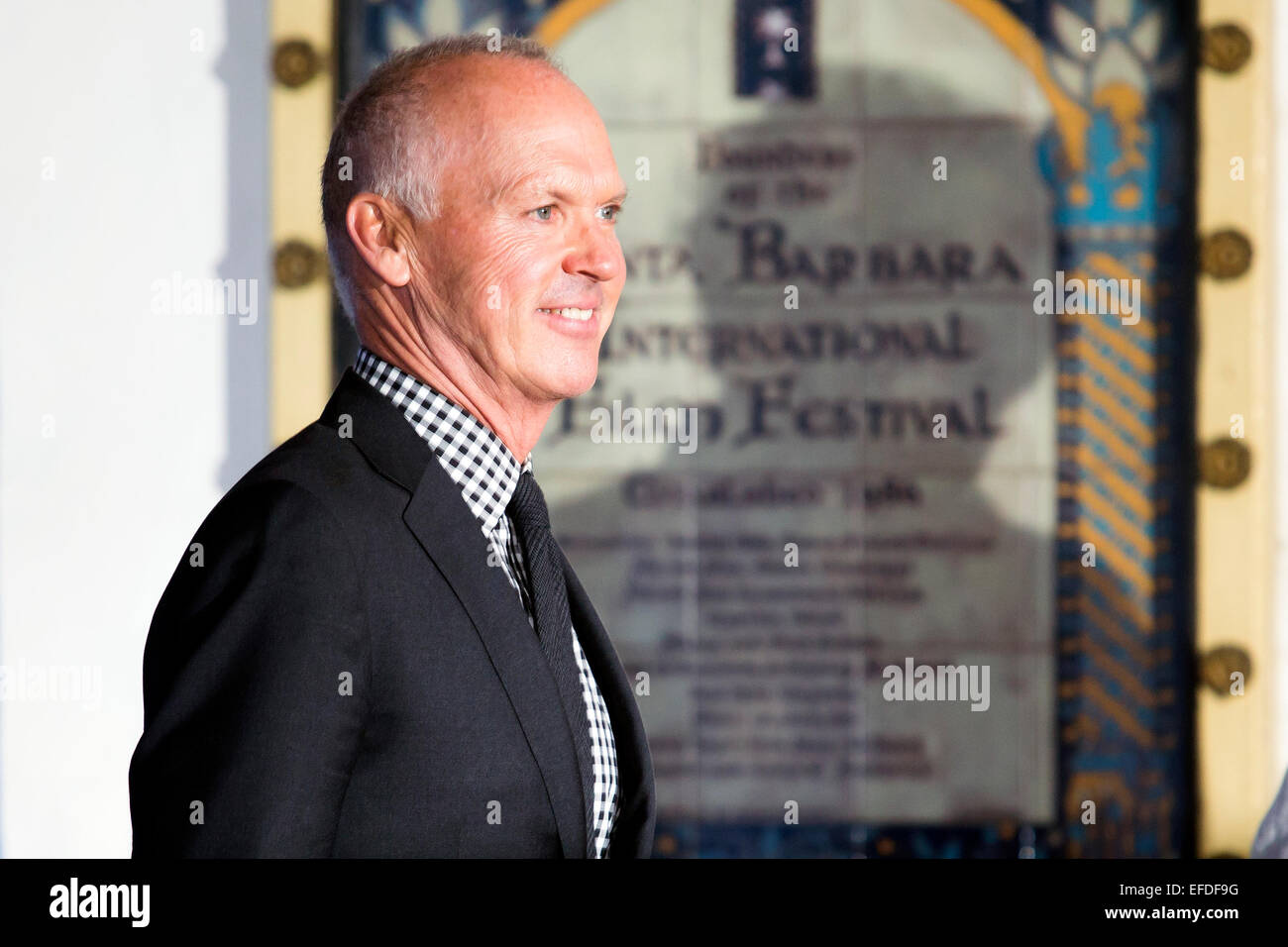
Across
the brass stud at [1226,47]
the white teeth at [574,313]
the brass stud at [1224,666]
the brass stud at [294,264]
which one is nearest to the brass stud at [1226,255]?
the brass stud at [1226,47]

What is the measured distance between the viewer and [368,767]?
48.1 inches

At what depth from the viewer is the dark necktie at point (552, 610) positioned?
51.9 inches

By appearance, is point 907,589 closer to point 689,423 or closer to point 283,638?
point 689,423

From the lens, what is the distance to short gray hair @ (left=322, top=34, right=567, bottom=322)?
4.50 ft

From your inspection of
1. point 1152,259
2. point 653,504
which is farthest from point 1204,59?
point 653,504

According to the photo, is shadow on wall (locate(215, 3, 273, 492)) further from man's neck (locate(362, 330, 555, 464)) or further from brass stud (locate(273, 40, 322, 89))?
man's neck (locate(362, 330, 555, 464))

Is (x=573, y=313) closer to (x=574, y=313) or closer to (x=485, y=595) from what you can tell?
(x=574, y=313)

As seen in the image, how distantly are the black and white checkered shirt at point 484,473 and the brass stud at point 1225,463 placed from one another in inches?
89.8

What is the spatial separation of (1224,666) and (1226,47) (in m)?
1.42

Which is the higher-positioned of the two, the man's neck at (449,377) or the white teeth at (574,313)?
the white teeth at (574,313)

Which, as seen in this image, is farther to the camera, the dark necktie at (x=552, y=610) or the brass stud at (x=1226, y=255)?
the brass stud at (x=1226, y=255)

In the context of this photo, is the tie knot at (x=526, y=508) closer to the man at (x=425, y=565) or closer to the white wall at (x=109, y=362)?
the man at (x=425, y=565)
